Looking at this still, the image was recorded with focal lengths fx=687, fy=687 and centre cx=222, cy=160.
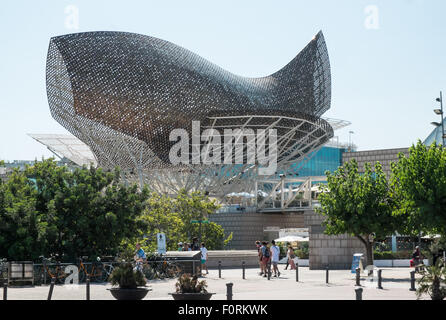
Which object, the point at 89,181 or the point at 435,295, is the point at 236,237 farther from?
the point at 435,295

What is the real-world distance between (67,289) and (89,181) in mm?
8867

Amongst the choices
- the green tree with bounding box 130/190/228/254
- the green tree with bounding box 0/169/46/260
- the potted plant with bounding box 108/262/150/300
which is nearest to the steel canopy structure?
the green tree with bounding box 130/190/228/254

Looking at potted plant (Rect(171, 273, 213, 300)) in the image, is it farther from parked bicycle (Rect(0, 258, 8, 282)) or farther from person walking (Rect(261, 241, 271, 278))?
person walking (Rect(261, 241, 271, 278))

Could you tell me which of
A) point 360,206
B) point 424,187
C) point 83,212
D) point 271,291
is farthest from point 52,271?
point 424,187

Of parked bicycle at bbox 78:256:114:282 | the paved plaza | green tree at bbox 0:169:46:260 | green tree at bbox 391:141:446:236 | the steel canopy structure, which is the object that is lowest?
the paved plaza

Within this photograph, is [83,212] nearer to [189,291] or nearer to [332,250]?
[189,291]

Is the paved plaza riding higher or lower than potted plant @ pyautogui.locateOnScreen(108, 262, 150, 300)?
lower

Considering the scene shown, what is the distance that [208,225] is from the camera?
57.5 m

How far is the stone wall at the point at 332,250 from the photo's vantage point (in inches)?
1613

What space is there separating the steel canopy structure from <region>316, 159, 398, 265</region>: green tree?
3189 cm

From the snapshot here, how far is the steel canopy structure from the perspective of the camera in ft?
216

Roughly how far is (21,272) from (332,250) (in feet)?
66.7

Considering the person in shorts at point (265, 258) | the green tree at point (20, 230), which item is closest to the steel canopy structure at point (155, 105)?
the person in shorts at point (265, 258)
